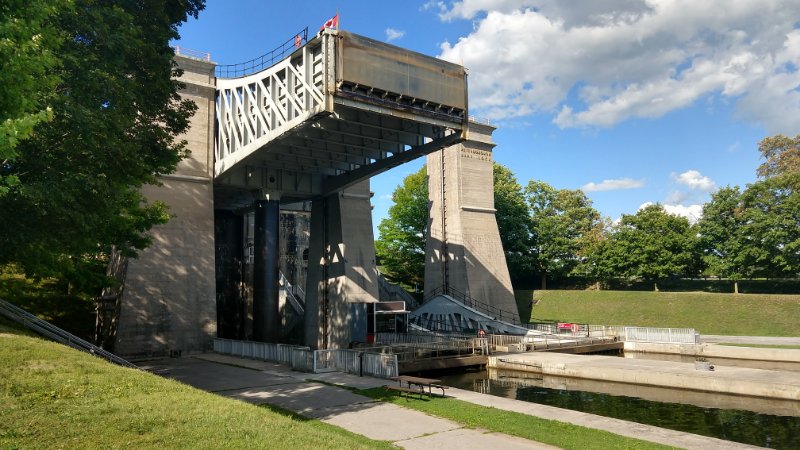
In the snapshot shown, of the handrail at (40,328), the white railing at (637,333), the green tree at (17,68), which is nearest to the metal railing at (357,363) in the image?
the handrail at (40,328)

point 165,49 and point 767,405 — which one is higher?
point 165,49

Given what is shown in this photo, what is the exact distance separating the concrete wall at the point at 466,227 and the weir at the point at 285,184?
1591 millimetres

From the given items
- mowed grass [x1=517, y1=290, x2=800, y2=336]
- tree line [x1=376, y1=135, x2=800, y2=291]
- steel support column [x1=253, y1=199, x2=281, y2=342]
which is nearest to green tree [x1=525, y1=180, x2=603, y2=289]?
tree line [x1=376, y1=135, x2=800, y2=291]

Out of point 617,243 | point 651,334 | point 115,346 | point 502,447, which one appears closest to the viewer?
point 502,447

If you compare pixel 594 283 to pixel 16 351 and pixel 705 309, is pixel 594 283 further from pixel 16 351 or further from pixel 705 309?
pixel 16 351

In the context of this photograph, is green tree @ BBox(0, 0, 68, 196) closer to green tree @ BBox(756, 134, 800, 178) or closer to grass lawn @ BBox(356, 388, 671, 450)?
grass lawn @ BBox(356, 388, 671, 450)

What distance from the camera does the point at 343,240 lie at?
37.2 meters

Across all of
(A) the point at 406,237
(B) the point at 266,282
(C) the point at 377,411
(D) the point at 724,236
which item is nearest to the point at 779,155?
(D) the point at 724,236

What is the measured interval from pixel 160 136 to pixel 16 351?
8325 mm

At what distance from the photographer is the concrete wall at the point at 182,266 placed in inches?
1170

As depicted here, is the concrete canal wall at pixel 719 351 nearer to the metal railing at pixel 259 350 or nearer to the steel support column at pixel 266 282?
the metal railing at pixel 259 350

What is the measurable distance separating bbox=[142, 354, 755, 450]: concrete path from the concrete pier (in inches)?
394

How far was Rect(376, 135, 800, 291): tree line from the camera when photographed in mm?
47562

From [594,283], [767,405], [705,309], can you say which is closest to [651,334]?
[705,309]
